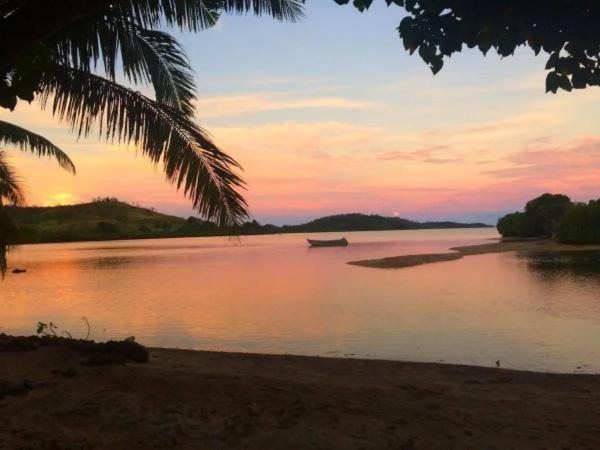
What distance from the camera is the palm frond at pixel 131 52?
22.3 feet

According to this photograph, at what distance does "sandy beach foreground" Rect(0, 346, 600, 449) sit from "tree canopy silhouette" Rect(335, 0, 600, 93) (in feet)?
12.0

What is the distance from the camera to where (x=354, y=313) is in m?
22.9

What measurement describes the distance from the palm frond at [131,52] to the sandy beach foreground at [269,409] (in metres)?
3.81

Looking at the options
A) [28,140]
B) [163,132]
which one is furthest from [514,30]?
[28,140]

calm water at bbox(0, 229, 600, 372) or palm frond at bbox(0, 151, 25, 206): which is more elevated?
palm frond at bbox(0, 151, 25, 206)

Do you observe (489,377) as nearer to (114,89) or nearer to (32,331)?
(114,89)

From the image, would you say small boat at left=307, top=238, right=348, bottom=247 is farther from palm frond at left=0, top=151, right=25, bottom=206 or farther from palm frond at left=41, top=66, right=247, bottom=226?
palm frond at left=41, top=66, right=247, bottom=226

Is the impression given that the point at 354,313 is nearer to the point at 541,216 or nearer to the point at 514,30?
the point at 514,30

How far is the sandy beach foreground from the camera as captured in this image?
18.8 ft

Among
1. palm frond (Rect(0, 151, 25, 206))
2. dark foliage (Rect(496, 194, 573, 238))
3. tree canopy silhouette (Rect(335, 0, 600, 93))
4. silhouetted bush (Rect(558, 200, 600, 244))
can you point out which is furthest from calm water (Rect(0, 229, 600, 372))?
dark foliage (Rect(496, 194, 573, 238))

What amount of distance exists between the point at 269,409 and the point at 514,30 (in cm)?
472

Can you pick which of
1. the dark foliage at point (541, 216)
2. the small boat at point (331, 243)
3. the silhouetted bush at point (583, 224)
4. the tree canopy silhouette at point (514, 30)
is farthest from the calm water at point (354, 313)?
the small boat at point (331, 243)

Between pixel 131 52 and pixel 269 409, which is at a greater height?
pixel 131 52

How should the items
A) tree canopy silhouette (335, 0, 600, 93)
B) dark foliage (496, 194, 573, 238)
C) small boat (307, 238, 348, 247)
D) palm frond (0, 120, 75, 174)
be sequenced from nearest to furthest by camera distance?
tree canopy silhouette (335, 0, 600, 93), palm frond (0, 120, 75, 174), dark foliage (496, 194, 573, 238), small boat (307, 238, 348, 247)
